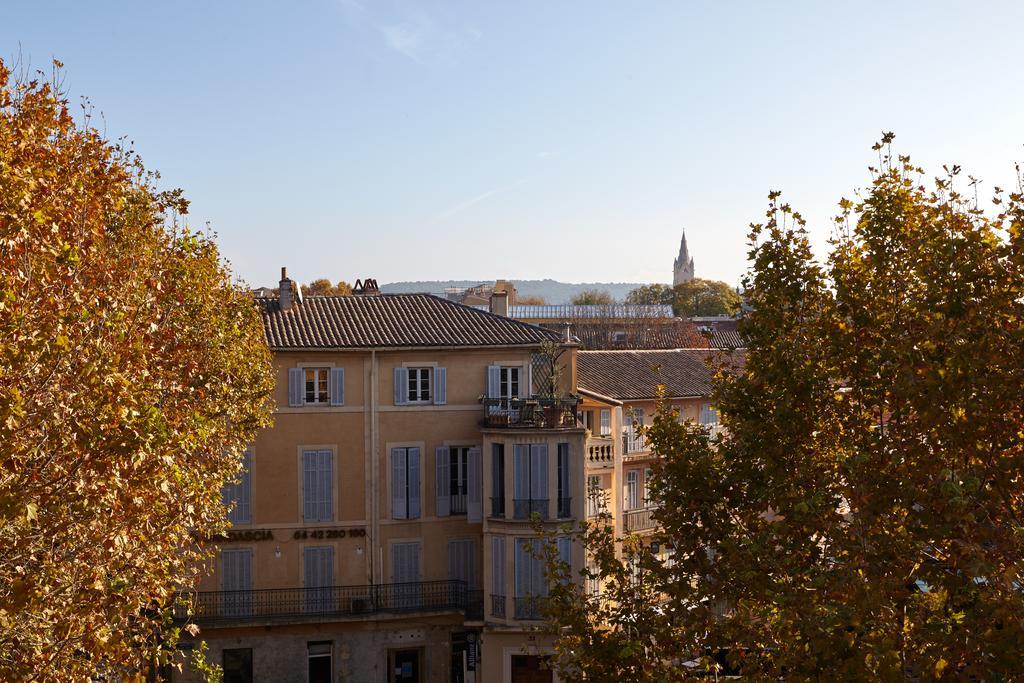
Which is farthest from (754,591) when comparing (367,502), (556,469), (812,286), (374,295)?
(374,295)

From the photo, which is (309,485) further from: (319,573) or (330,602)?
(330,602)

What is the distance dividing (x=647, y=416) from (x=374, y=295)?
A: 1397 centimetres

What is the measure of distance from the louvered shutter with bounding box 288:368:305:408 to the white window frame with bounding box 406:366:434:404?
345 centimetres

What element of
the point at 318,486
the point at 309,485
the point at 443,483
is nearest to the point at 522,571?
the point at 443,483

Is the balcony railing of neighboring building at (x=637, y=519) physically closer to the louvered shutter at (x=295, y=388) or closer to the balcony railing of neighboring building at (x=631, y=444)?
the balcony railing of neighboring building at (x=631, y=444)

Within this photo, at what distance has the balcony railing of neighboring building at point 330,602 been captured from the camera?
3472 centimetres

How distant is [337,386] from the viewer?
35.8 m

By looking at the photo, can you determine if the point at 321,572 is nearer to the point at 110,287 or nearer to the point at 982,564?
the point at 110,287

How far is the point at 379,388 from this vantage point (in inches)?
1414

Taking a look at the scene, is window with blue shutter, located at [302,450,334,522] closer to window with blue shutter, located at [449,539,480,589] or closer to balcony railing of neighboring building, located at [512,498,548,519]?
window with blue shutter, located at [449,539,480,589]

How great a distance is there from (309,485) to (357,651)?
5443 millimetres

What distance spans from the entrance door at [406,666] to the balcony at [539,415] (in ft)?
25.5

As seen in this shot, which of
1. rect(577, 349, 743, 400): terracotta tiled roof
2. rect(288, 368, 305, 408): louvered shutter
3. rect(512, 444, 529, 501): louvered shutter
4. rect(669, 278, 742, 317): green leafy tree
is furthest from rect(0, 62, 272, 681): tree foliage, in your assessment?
rect(669, 278, 742, 317): green leafy tree

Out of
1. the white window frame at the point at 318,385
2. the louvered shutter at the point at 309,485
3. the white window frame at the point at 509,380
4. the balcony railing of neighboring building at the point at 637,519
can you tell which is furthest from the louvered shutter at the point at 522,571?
the balcony railing of neighboring building at the point at 637,519
